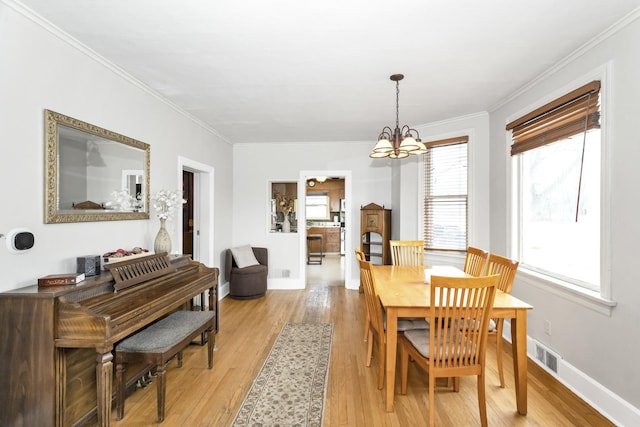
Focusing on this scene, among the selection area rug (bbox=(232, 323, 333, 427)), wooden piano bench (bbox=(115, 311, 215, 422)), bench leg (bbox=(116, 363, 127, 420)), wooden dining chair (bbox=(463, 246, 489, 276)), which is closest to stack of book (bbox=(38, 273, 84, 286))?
wooden piano bench (bbox=(115, 311, 215, 422))

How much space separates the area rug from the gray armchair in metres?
1.50

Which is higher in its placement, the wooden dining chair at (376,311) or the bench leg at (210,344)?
the wooden dining chair at (376,311)

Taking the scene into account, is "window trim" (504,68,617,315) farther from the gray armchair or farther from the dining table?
the gray armchair

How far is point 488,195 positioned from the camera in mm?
3801

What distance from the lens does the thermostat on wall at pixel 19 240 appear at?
5.81 feet

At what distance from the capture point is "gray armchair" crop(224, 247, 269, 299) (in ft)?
15.6

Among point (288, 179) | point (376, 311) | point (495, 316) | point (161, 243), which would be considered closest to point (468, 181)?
point (495, 316)

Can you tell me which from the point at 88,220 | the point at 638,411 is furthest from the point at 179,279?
the point at 638,411

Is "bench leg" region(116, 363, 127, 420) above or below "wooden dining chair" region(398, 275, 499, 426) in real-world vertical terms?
below

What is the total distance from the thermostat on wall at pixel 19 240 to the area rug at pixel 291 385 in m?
1.69

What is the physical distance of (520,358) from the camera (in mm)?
2072

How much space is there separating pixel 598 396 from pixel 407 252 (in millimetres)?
2045

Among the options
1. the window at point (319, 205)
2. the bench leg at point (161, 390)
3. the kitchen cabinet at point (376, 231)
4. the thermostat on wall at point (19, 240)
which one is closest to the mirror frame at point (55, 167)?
the thermostat on wall at point (19, 240)

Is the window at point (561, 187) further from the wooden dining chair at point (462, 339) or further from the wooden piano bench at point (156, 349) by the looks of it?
the wooden piano bench at point (156, 349)
